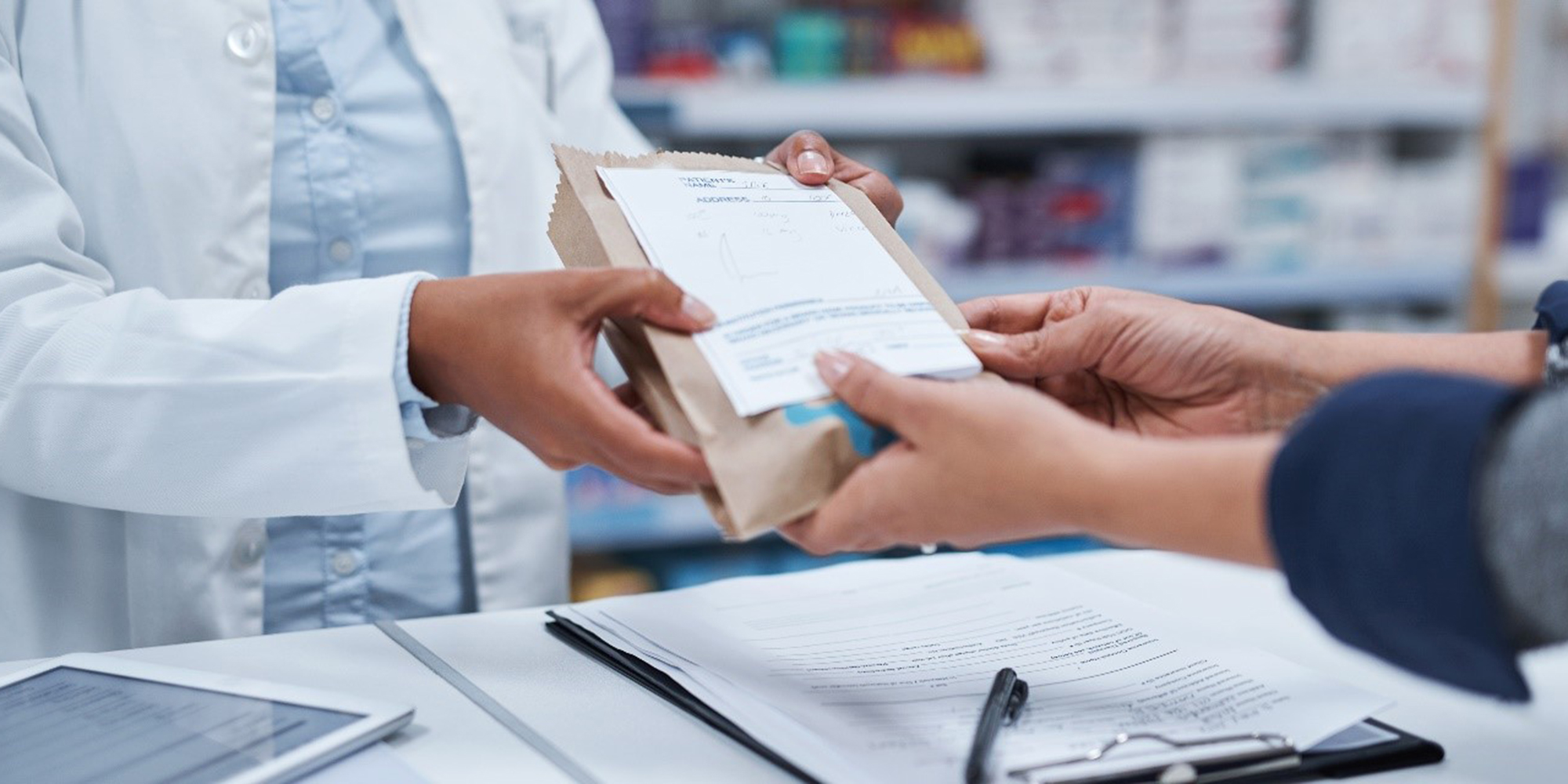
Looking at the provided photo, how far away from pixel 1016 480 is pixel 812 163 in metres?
0.37

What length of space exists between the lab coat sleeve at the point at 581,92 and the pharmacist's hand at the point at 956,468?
0.67 meters

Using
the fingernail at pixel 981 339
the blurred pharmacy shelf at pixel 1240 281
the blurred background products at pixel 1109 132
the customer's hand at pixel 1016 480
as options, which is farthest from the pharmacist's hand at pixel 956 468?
the blurred pharmacy shelf at pixel 1240 281

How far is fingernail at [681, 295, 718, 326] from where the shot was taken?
78cm

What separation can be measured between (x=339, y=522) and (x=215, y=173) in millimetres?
304

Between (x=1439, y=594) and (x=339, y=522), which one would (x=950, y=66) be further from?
(x=1439, y=594)

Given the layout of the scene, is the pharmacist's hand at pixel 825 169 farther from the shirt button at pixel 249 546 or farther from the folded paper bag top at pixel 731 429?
the shirt button at pixel 249 546

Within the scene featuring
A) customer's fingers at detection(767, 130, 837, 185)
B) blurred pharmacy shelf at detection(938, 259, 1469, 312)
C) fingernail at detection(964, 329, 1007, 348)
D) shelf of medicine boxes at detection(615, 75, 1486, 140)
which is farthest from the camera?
A: blurred pharmacy shelf at detection(938, 259, 1469, 312)

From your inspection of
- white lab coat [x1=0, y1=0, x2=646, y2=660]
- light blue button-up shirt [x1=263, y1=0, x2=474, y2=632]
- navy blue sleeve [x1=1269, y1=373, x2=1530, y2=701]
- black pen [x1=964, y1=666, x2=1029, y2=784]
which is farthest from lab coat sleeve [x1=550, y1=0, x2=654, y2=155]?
navy blue sleeve [x1=1269, y1=373, x2=1530, y2=701]

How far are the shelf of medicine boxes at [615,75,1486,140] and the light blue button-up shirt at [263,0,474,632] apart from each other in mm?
1015

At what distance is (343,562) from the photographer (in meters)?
1.11

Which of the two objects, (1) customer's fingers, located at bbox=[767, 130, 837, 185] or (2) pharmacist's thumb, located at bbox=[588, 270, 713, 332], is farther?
(1) customer's fingers, located at bbox=[767, 130, 837, 185]

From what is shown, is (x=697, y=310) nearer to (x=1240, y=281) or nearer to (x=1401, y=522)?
(x=1401, y=522)

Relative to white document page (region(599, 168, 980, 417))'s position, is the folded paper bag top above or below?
below

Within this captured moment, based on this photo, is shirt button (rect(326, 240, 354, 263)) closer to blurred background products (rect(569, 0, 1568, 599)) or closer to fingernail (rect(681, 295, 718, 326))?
fingernail (rect(681, 295, 718, 326))
